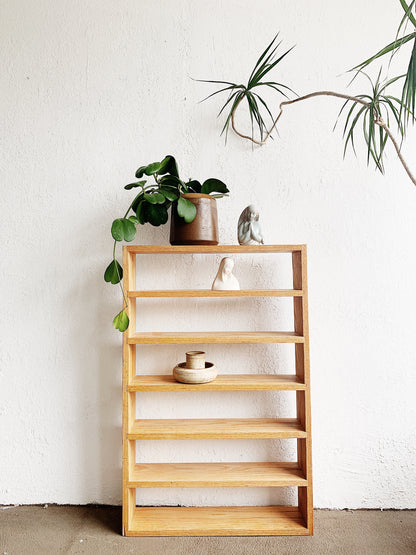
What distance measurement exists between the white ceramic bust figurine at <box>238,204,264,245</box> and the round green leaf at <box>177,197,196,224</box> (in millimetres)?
222

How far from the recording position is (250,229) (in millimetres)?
1556

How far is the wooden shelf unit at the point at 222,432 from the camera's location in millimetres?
1535

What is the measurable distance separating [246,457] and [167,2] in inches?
88.4

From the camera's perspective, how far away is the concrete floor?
4.81 feet

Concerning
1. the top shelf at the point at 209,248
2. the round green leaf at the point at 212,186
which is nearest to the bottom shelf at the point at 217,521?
the top shelf at the point at 209,248

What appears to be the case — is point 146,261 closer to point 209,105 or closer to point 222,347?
point 222,347

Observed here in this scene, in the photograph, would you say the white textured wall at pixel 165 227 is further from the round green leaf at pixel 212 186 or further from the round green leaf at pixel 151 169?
the round green leaf at pixel 151 169

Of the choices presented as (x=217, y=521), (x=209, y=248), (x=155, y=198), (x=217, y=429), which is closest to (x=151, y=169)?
(x=155, y=198)

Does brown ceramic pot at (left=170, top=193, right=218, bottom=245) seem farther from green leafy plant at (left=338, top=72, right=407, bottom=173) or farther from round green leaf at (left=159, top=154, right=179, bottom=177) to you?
green leafy plant at (left=338, top=72, right=407, bottom=173)

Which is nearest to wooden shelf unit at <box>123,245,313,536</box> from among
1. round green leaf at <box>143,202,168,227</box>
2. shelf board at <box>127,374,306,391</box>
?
shelf board at <box>127,374,306,391</box>

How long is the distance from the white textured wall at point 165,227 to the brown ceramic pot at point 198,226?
0.24 metres

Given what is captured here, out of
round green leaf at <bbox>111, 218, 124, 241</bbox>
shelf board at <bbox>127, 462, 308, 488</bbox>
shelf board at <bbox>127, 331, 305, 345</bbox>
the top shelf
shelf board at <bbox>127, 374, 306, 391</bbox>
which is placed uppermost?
round green leaf at <bbox>111, 218, 124, 241</bbox>

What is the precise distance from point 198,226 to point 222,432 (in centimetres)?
86

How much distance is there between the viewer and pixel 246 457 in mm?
1768
